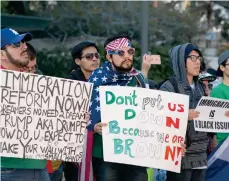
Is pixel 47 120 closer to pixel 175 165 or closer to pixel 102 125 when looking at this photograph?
pixel 102 125

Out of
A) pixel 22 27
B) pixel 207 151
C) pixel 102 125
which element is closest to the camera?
pixel 102 125

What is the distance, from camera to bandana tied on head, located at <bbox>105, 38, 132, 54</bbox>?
197 inches

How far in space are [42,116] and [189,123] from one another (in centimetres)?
148

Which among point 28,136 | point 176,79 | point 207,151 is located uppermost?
point 176,79

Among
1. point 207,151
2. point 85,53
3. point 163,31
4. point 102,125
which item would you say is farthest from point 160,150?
point 163,31

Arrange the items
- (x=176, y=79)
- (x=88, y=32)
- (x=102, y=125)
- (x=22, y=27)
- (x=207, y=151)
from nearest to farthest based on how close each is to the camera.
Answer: (x=102, y=125) < (x=176, y=79) < (x=207, y=151) < (x=22, y=27) < (x=88, y=32)

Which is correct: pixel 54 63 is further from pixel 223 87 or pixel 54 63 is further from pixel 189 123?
pixel 189 123

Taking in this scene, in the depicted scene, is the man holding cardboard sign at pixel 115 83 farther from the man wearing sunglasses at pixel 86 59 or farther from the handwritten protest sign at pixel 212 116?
the man wearing sunglasses at pixel 86 59

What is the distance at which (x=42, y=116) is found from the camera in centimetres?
440

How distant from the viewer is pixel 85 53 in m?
5.82

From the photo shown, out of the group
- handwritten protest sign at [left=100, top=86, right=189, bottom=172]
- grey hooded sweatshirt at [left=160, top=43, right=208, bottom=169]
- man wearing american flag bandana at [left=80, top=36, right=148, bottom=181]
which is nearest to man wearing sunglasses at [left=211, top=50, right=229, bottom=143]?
grey hooded sweatshirt at [left=160, top=43, right=208, bottom=169]

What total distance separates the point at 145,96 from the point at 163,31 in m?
17.6

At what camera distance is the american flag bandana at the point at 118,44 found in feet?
16.4

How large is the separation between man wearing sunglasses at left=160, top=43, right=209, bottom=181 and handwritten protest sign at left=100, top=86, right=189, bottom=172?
0.65 feet
